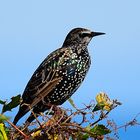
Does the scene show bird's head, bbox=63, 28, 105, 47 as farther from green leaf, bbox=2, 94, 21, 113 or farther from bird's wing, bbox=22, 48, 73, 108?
green leaf, bbox=2, 94, 21, 113

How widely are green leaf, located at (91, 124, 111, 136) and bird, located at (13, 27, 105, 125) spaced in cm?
203

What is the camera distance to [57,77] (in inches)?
197

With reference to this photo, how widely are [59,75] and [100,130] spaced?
2.62 m

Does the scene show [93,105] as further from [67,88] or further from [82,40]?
[82,40]

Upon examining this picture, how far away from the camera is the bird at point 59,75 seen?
471 centimetres

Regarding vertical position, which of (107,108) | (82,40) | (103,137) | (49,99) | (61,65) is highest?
(82,40)

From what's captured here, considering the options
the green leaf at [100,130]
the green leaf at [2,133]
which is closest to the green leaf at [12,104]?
the green leaf at [2,133]

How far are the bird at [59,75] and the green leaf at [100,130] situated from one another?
203 cm

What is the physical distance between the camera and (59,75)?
197 inches

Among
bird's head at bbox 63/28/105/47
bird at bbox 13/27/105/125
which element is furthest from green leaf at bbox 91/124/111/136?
bird's head at bbox 63/28/105/47

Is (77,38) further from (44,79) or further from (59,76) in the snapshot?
(44,79)

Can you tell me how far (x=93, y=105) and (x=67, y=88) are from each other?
2.28 metres

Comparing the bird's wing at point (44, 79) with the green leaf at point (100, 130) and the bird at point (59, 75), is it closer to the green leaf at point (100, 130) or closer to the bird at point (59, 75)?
the bird at point (59, 75)

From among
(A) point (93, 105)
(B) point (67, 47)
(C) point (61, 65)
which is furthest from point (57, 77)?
(A) point (93, 105)
